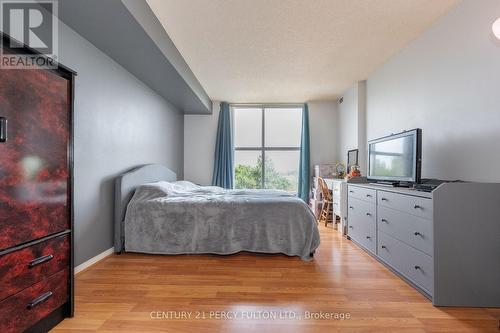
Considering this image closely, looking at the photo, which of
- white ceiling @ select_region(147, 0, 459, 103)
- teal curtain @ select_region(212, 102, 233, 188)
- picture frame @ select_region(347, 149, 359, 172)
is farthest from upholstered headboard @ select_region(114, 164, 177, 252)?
picture frame @ select_region(347, 149, 359, 172)

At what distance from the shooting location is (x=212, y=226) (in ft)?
9.24

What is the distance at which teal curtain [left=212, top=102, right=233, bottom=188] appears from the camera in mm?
5531

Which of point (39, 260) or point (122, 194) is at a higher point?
point (122, 194)

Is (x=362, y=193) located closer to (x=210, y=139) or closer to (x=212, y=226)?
(x=212, y=226)

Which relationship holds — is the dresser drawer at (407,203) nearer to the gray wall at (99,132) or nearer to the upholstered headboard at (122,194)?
the upholstered headboard at (122,194)

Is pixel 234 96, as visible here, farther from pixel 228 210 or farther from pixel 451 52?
pixel 451 52

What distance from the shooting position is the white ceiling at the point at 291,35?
2.31 m

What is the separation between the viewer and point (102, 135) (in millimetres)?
2668

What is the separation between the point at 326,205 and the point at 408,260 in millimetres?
2516

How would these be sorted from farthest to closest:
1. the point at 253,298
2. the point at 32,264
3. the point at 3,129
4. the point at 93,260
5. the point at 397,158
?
the point at 397,158 → the point at 93,260 → the point at 253,298 → the point at 32,264 → the point at 3,129

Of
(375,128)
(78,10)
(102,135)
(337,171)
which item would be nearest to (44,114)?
(78,10)

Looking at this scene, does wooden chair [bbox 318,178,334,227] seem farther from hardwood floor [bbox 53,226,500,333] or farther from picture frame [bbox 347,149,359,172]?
hardwood floor [bbox 53,226,500,333]

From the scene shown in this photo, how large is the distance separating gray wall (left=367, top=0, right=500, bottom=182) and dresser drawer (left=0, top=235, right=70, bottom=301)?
3.03m

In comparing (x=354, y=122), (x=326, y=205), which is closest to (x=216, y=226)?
(x=326, y=205)
